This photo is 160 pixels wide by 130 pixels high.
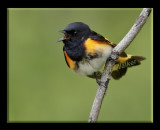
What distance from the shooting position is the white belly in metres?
3.15

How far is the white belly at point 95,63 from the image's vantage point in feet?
10.3

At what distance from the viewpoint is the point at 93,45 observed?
316 centimetres

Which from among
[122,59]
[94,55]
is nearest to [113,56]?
[94,55]

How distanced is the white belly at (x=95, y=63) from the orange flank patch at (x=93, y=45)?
0.04 metres

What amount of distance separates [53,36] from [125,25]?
141 cm

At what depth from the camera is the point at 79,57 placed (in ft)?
10.4

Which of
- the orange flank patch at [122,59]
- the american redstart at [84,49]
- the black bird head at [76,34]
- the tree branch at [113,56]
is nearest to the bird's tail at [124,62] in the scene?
the orange flank patch at [122,59]

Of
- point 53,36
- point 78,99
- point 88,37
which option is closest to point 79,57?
point 88,37

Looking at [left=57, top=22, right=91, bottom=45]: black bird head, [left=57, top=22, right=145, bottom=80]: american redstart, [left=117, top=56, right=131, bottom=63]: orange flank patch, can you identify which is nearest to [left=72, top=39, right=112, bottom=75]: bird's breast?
[left=57, top=22, right=145, bottom=80]: american redstart

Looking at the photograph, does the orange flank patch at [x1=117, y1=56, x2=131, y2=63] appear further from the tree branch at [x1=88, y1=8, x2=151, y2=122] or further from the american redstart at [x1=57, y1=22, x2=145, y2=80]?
the tree branch at [x1=88, y1=8, x2=151, y2=122]

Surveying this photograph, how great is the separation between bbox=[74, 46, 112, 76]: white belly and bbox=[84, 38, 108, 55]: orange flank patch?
45 mm

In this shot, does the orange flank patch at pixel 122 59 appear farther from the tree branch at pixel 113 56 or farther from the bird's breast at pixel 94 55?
the tree branch at pixel 113 56

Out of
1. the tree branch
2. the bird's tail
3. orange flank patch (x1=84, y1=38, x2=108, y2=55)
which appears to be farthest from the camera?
the bird's tail

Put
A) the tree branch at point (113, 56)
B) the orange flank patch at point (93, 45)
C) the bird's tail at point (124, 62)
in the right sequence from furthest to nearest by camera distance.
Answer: the bird's tail at point (124, 62) → the orange flank patch at point (93, 45) → the tree branch at point (113, 56)
